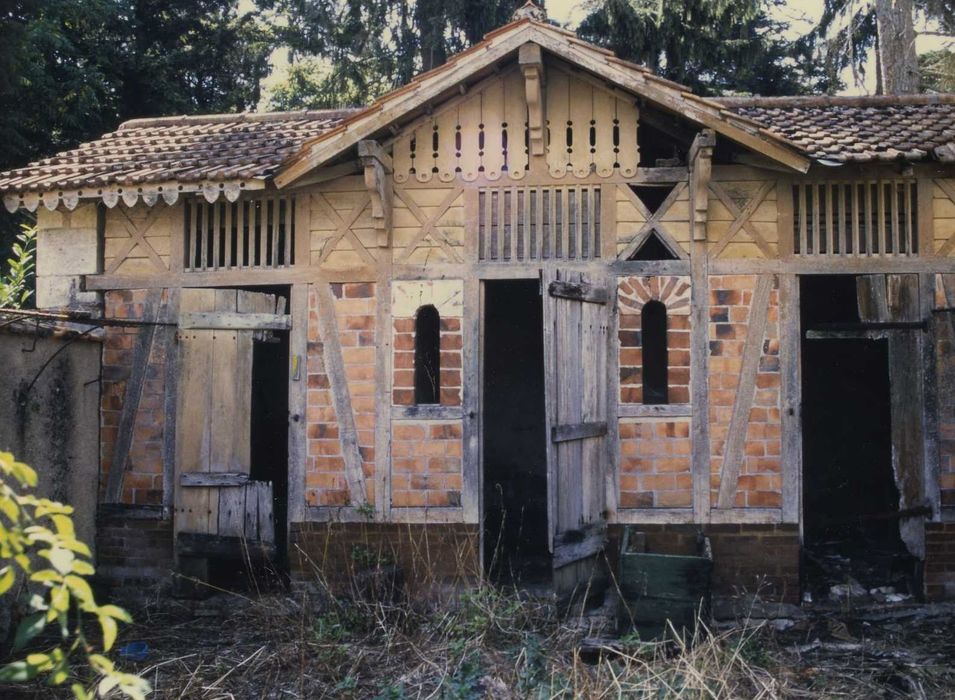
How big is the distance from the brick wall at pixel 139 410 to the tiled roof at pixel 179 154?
1.14m

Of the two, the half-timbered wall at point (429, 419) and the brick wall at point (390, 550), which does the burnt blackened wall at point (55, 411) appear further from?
the half-timbered wall at point (429, 419)

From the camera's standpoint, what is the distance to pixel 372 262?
827 cm

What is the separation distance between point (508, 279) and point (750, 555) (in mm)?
3151

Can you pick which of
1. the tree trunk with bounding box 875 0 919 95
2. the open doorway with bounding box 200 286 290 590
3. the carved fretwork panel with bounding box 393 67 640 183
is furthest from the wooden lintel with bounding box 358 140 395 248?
the tree trunk with bounding box 875 0 919 95

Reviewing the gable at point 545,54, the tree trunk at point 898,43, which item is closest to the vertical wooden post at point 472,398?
the gable at point 545,54

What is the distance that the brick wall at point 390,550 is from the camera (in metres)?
7.99

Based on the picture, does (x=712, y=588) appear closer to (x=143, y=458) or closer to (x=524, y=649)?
(x=524, y=649)

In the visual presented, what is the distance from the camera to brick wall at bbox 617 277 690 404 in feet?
26.3

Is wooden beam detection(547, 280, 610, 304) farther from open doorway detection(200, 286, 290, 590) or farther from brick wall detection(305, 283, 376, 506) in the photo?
open doorway detection(200, 286, 290, 590)

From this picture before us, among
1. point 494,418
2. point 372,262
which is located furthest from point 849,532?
point 372,262

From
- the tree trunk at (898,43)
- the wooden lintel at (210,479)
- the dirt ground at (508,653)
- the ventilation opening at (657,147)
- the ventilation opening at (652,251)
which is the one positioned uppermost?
the tree trunk at (898,43)

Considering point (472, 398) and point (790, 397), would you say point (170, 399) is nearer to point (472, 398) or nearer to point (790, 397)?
point (472, 398)

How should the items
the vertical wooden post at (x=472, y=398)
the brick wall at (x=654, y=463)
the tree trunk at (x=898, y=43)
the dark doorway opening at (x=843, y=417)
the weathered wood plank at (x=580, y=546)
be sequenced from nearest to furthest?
1. the weathered wood plank at (x=580, y=546)
2. the brick wall at (x=654, y=463)
3. the vertical wooden post at (x=472, y=398)
4. the dark doorway opening at (x=843, y=417)
5. the tree trunk at (x=898, y=43)

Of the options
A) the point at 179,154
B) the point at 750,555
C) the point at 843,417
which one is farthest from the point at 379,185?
the point at 843,417
